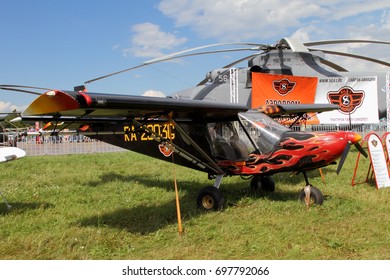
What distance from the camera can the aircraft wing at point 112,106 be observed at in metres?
4.38

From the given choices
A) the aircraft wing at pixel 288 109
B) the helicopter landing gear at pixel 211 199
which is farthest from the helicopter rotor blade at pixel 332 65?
the helicopter landing gear at pixel 211 199

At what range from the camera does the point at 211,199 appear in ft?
23.3

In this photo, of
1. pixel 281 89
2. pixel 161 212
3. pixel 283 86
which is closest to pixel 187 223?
pixel 161 212

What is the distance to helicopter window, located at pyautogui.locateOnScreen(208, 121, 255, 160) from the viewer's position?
7.56m

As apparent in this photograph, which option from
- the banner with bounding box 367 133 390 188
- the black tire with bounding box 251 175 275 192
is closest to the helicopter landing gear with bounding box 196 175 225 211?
the black tire with bounding box 251 175 275 192

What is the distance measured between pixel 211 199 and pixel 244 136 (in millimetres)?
1569

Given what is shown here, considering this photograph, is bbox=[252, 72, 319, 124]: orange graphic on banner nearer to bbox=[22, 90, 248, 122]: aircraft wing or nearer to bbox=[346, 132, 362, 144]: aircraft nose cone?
bbox=[22, 90, 248, 122]: aircraft wing

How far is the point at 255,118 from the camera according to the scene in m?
7.50

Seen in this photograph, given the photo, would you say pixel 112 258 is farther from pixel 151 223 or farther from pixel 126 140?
pixel 126 140

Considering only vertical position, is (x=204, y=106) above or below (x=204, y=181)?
above

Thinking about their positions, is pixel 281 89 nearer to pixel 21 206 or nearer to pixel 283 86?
pixel 283 86

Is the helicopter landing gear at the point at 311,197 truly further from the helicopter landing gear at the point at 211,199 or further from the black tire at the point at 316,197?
the helicopter landing gear at the point at 211,199

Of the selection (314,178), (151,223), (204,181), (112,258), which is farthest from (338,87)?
(112,258)
